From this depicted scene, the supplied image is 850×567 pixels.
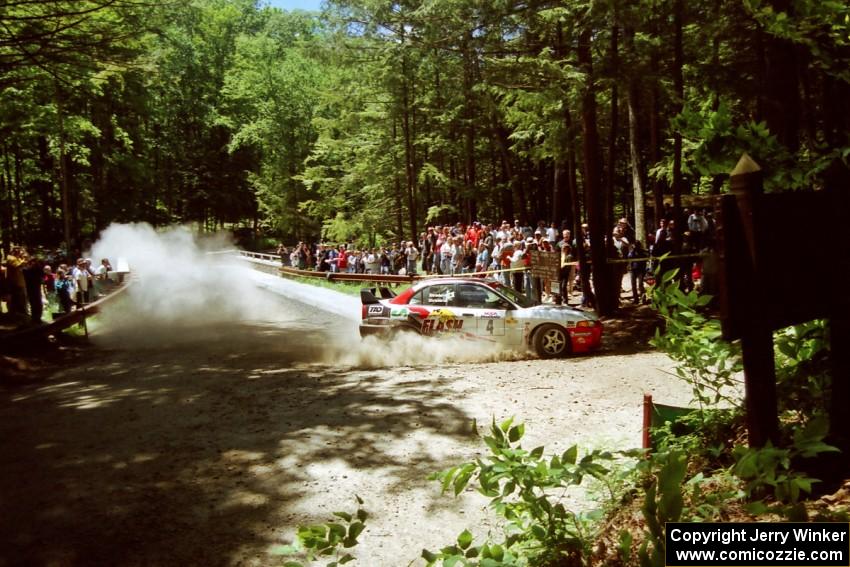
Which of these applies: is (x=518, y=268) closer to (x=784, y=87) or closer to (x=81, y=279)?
(x=784, y=87)

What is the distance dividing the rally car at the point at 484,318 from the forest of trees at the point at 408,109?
13.4 ft

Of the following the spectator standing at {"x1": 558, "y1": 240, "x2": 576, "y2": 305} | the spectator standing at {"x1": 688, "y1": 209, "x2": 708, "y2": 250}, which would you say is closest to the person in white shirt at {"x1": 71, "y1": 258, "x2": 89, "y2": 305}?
the spectator standing at {"x1": 558, "y1": 240, "x2": 576, "y2": 305}

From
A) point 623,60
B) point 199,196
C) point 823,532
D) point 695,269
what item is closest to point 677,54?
point 623,60

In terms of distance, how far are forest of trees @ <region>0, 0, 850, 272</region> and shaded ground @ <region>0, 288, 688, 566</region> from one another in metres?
3.83

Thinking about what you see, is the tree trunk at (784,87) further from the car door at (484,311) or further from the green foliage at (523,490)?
the green foliage at (523,490)

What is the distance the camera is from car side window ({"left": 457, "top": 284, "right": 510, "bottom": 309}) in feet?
42.3

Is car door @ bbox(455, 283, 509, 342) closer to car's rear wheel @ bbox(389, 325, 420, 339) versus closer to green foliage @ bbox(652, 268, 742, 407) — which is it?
car's rear wheel @ bbox(389, 325, 420, 339)

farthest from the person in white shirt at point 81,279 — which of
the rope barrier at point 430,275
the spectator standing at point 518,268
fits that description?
the spectator standing at point 518,268

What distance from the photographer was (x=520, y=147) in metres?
31.4

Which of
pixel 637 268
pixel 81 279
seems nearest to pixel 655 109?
pixel 637 268

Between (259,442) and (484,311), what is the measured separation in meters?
6.17

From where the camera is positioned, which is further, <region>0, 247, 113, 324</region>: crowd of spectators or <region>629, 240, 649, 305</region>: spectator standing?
<region>0, 247, 113, 324</region>: crowd of spectators

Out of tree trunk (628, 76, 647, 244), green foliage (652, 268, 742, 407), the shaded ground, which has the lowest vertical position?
the shaded ground

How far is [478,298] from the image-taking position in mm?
12984
